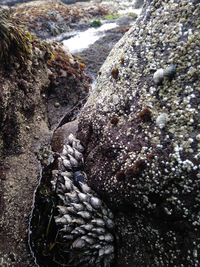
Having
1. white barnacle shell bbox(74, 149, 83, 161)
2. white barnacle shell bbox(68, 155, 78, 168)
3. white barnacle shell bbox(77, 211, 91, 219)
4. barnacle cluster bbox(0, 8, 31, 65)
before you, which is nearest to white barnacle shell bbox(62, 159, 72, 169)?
white barnacle shell bbox(68, 155, 78, 168)

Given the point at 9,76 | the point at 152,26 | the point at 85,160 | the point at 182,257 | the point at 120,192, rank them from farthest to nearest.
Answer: the point at 9,76
the point at 85,160
the point at 152,26
the point at 120,192
the point at 182,257

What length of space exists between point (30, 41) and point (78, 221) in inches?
158

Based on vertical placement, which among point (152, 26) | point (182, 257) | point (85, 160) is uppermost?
point (152, 26)

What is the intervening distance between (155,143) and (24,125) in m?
2.84

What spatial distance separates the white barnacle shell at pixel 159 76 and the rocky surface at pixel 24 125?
96.2 inches

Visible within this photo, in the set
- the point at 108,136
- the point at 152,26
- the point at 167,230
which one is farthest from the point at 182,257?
the point at 152,26

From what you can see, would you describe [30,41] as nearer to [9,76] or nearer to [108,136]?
[9,76]

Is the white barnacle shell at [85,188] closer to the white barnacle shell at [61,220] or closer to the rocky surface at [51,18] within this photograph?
the white barnacle shell at [61,220]

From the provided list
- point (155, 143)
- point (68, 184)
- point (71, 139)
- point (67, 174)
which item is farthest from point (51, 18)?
point (155, 143)

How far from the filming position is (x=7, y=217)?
222 inches

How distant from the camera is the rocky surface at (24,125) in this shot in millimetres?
5582

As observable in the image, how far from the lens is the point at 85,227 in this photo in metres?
5.07

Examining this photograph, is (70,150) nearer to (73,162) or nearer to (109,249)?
(73,162)

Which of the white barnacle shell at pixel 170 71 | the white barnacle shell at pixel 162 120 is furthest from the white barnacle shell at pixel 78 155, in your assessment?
the white barnacle shell at pixel 170 71
